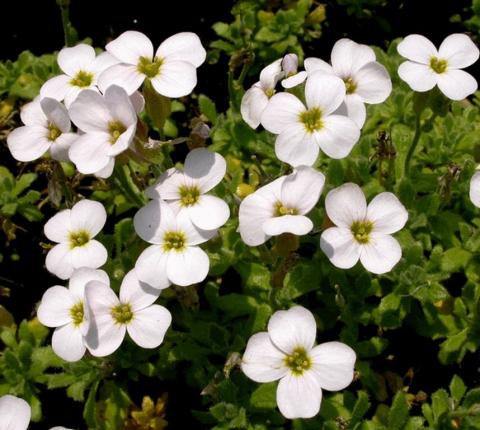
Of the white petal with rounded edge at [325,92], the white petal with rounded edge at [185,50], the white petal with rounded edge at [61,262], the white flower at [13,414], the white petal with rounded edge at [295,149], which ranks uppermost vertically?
the white petal with rounded edge at [185,50]

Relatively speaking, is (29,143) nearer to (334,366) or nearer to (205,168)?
(205,168)

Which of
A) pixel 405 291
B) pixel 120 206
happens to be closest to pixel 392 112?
pixel 405 291

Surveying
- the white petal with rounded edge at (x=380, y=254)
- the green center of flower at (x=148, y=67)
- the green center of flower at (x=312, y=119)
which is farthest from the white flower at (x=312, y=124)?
the green center of flower at (x=148, y=67)

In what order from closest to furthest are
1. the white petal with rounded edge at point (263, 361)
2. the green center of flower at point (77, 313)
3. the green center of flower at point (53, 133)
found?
1. the white petal with rounded edge at point (263, 361)
2. the green center of flower at point (77, 313)
3. the green center of flower at point (53, 133)

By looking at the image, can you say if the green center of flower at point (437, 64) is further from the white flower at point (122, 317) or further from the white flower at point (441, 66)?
the white flower at point (122, 317)

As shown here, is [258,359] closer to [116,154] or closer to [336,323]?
[116,154]
